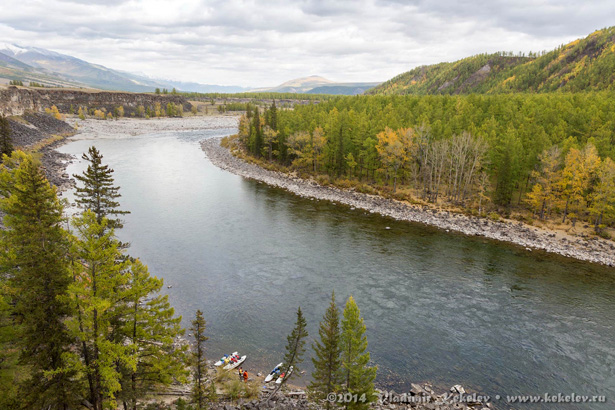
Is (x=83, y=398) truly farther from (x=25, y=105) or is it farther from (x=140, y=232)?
(x=25, y=105)

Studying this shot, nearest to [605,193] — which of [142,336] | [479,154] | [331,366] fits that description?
[479,154]

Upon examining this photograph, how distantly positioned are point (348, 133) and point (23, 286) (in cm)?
6827

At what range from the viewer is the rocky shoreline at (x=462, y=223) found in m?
48.0

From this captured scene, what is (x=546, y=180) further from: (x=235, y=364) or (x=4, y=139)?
(x=4, y=139)

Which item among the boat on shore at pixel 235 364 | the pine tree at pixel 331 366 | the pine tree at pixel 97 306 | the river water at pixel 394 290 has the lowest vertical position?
the boat on shore at pixel 235 364

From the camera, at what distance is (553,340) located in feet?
99.2

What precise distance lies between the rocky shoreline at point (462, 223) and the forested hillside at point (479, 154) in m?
4.36

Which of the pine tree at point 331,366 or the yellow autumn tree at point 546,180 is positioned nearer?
the pine tree at point 331,366

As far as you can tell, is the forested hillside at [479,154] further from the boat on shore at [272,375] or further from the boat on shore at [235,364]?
the boat on shore at [235,364]

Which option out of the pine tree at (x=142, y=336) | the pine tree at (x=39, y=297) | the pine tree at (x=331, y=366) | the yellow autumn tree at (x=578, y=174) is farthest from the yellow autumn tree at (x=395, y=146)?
the pine tree at (x=39, y=297)

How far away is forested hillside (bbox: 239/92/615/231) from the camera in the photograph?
54500 mm

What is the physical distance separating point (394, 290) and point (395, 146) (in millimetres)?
36441

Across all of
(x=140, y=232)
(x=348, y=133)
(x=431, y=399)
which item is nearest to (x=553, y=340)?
(x=431, y=399)

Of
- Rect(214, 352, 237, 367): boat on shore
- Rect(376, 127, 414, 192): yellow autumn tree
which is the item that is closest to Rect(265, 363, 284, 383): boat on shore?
Rect(214, 352, 237, 367): boat on shore
